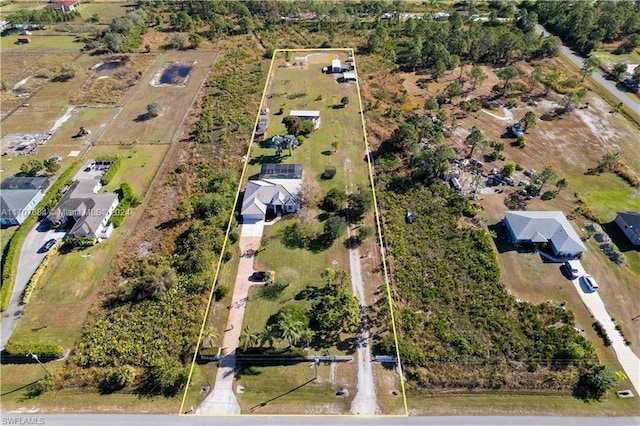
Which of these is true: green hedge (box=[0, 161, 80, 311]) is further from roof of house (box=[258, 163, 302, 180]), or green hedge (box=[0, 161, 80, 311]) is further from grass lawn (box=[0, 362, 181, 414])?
roof of house (box=[258, 163, 302, 180])

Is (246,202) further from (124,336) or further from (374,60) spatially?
(374,60)

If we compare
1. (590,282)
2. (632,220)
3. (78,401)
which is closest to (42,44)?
(78,401)

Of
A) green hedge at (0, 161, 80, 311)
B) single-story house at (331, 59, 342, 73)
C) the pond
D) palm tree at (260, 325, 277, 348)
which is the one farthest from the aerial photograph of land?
single-story house at (331, 59, 342, 73)

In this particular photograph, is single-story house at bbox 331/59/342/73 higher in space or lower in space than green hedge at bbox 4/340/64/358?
higher

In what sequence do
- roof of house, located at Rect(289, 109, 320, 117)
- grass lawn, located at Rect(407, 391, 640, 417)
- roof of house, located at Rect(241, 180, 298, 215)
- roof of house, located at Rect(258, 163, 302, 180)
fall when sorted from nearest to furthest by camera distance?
grass lawn, located at Rect(407, 391, 640, 417), roof of house, located at Rect(241, 180, 298, 215), roof of house, located at Rect(258, 163, 302, 180), roof of house, located at Rect(289, 109, 320, 117)

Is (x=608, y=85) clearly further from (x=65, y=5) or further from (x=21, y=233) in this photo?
(x=65, y=5)
